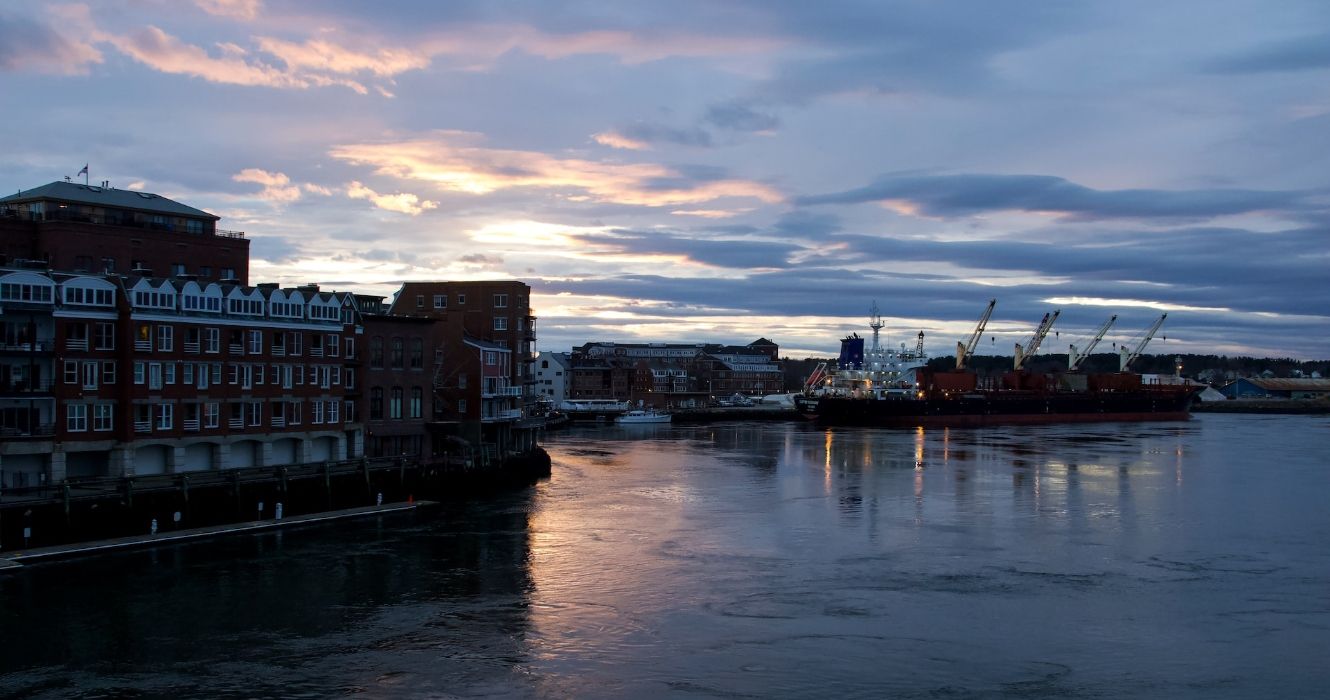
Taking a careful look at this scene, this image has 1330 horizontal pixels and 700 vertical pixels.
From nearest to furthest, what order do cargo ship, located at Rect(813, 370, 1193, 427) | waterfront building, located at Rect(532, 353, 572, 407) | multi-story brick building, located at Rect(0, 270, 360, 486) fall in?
multi-story brick building, located at Rect(0, 270, 360, 486) < cargo ship, located at Rect(813, 370, 1193, 427) < waterfront building, located at Rect(532, 353, 572, 407)

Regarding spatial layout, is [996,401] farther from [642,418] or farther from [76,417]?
[76,417]

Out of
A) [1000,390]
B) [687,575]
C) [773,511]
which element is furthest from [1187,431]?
[687,575]

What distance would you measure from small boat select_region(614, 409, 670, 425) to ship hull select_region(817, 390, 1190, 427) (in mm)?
22317

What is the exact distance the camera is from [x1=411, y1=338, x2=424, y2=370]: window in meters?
63.0

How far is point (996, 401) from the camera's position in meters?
158

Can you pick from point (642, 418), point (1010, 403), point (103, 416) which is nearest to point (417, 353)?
point (103, 416)

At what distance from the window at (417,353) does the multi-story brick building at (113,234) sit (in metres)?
10.8

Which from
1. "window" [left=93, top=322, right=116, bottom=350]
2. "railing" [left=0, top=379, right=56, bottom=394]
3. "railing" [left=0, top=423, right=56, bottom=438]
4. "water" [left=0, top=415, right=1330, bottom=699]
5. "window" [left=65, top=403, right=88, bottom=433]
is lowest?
"water" [left=0, top=415, right=1330, bottom=699]

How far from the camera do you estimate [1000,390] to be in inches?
6718

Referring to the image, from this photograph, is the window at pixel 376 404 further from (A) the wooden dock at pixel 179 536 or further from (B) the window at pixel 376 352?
(A) the wooden dock at pixel 179 536

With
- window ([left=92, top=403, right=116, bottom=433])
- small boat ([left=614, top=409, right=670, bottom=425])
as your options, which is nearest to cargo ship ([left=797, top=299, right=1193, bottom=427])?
small boat ([left=614, top=409, right=670, bottom=425])

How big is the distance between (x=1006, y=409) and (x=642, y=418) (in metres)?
54.2

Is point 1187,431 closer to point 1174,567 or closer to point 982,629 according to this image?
point 1174,567

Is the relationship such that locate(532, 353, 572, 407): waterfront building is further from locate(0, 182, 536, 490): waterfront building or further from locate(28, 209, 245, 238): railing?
locate(28, 209, 245, 238): railing
